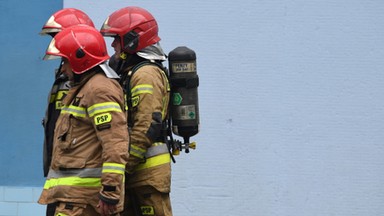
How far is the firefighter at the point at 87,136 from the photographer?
5422mm

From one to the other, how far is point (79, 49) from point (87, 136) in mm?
536

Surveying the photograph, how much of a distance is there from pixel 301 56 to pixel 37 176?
2502 millimetres

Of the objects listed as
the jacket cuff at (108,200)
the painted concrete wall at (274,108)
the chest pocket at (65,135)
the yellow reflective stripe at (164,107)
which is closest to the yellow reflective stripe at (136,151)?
the yellow reflective stripe at (164,107)

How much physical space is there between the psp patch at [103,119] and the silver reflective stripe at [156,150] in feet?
2.74

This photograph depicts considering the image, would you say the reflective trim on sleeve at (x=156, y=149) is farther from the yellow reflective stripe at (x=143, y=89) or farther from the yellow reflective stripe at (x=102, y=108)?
the yellow reflective stripe at (x=102, y=108)

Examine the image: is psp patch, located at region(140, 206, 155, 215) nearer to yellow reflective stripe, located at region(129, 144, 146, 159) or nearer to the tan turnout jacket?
yellow reflective stripe, located at region(129, 144, 146, 159)

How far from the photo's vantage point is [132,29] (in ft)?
21.1

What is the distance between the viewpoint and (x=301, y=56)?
26.1 feet

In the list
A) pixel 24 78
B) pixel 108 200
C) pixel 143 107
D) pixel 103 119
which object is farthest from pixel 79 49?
pixel 24 78

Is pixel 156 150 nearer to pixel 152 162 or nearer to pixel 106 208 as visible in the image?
pixel 152 162

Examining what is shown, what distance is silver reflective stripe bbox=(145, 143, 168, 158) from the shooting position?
20.5 feet

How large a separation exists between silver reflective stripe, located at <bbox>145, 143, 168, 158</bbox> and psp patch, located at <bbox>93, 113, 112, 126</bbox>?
835mm

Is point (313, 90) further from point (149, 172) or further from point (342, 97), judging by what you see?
point (149, 172)

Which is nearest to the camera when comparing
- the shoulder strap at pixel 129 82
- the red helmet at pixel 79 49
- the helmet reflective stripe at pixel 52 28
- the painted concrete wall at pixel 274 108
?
the red helmet at pixel 79 49
